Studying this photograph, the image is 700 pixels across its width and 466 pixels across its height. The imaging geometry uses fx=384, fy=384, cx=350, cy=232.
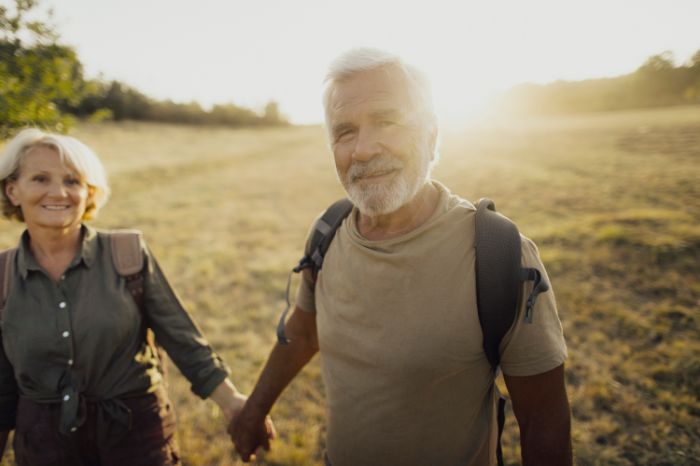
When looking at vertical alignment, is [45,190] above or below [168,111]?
below

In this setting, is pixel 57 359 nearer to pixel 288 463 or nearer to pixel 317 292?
pixel 317 292

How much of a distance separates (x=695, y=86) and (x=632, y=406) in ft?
180

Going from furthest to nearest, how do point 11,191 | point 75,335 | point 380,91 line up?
point 11,191
point 75,335
point 380,91

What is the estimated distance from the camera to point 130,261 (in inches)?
92.0

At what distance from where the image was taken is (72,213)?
2326 millimetres

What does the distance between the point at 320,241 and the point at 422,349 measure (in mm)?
865

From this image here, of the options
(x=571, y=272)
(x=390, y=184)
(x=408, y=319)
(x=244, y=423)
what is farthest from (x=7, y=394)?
(x=571, y=272)

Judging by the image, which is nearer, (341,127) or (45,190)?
(341,127)

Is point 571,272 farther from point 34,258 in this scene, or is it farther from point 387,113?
point 34,258

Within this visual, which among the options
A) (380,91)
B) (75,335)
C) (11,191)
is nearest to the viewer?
(380,91)

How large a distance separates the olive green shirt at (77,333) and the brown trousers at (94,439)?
7 cm

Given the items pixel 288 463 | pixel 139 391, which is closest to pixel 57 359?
pixel 139 391

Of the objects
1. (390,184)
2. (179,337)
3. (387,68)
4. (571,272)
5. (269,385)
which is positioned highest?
(387,68)

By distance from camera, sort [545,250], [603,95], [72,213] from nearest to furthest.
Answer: [72,213], [545,250], [603,95]
